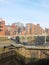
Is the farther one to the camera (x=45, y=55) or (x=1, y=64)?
(x=45, y=55)

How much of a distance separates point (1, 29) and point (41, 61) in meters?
79.0

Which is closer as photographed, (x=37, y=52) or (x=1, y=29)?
(x=37, y=52)

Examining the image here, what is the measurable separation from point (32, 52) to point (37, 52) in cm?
45

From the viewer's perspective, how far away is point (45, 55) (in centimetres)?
1764

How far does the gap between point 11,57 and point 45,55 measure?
3.20 m

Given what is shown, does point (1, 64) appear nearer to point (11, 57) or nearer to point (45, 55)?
point (11, 57)

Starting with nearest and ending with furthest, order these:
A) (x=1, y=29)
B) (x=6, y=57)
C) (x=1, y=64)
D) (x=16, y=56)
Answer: (x=1, y=64) < (x=6, y=57) < (x=16, y=56) < (x=1, y=29)

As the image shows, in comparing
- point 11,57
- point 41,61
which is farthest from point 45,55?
point 11,57

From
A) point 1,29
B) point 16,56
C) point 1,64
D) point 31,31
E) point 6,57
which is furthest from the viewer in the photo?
point 31,31

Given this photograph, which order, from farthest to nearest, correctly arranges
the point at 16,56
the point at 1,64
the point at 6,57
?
the point at 16,56
the point at 6,57
the point at 1,64

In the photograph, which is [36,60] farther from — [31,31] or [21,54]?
[31,31]

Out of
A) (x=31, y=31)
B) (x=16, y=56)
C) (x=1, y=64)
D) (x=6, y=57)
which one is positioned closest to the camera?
(x=1, y=64)

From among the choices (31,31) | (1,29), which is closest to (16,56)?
(1,29)

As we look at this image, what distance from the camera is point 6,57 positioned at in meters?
15.4
